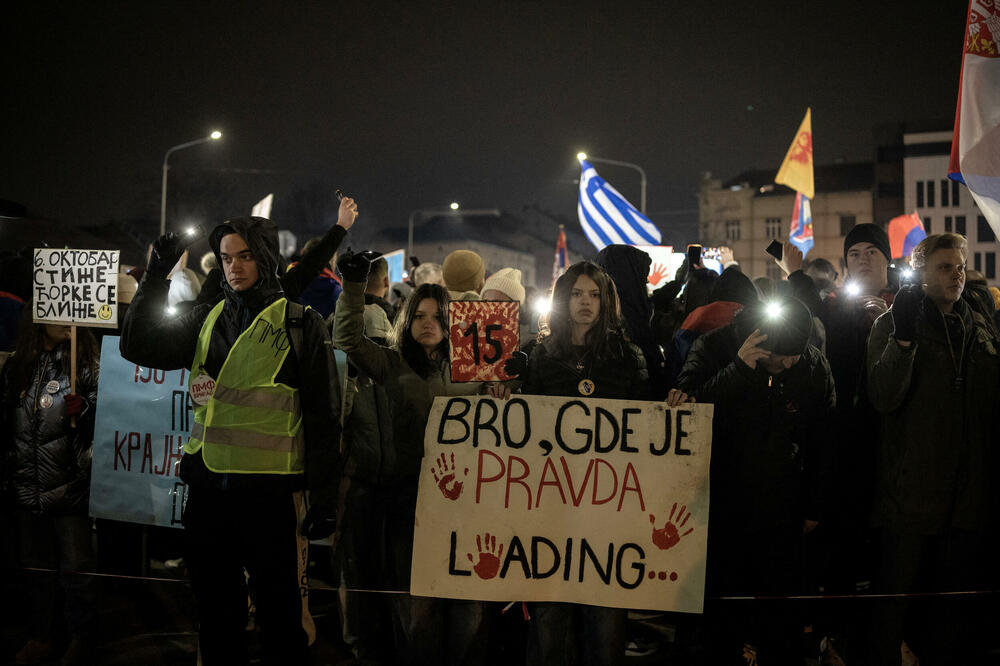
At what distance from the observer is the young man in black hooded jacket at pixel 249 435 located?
11.1 feet

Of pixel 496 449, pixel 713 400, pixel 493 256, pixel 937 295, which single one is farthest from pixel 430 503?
pixel 493 256

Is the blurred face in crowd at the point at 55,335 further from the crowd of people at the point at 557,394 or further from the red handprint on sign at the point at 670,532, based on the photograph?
the red handprint on sign at the point at 670,532

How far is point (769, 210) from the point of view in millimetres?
76125

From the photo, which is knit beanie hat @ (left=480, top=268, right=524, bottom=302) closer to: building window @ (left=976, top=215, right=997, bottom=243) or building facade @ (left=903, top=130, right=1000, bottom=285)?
building facade @ (left=903, top=130, right=1000, bottom=285)

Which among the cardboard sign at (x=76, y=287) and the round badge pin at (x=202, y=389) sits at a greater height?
the cardboard sign at (x=76, y=287)

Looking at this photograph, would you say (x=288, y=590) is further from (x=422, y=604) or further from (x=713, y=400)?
(x=713, y=400)

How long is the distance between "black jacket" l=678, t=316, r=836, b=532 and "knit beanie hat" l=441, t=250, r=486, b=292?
2806 millimetres

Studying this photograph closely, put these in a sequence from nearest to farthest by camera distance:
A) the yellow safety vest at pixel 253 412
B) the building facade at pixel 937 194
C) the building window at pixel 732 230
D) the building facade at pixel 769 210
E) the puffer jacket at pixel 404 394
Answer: the yellow safety vest at pixel 253 412, the puffer jacket at pixel 404 394, the building facade at pixel 937 194, the building facade at pixel 769 210, the building window at pixel 732 230

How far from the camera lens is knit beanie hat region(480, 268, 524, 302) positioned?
630 cm

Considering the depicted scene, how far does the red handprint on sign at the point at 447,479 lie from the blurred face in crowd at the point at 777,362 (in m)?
1.55

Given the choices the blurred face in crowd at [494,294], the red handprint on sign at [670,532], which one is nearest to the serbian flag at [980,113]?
the red handprint on sign at [670,532]

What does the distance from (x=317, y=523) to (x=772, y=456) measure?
2.20 metres

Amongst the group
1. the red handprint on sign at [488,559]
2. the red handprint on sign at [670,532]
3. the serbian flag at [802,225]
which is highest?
the serbian flag at [802,225]

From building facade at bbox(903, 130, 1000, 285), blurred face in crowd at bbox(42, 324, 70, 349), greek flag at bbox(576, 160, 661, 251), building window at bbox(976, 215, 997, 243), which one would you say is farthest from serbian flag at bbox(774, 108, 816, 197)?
building window at bbox(976, 215, 997, 243)
